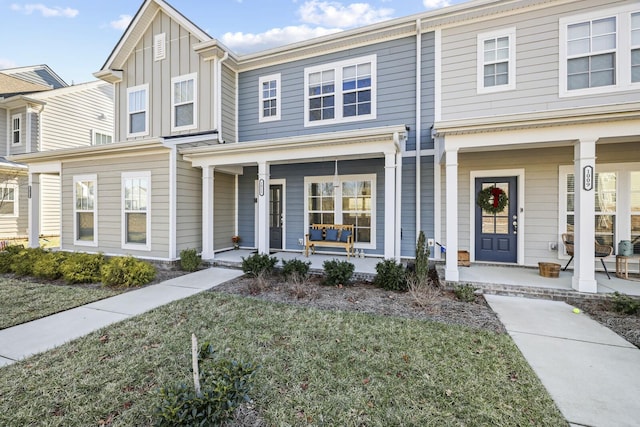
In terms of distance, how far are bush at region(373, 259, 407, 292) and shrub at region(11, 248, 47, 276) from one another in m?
7.84

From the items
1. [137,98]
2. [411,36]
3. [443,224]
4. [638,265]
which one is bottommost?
[638,265]

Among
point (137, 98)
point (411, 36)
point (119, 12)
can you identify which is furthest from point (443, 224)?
point (119, 12)

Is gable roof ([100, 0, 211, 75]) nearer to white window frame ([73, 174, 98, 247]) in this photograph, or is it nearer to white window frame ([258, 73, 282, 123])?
white window frame ([258, 73, 282, 123])

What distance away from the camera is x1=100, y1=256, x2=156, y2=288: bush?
5.86 m

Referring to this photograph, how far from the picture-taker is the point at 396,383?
266 centimetres

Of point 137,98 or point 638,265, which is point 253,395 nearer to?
point 638,265

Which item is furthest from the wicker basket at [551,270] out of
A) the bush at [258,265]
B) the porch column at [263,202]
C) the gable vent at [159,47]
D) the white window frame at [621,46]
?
the gable vent at [159,47]

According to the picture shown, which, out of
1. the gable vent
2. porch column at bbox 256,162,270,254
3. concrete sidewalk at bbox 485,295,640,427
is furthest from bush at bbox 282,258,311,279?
the gable vent

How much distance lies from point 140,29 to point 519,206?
11.9m

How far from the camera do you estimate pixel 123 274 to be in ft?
19.4

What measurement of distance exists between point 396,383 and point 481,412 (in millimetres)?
680

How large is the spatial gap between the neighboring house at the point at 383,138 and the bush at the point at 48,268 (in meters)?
1.50

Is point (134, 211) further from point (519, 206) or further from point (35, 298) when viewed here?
point (519, 206)

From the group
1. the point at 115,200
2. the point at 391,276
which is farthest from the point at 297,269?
the point at 115,200
